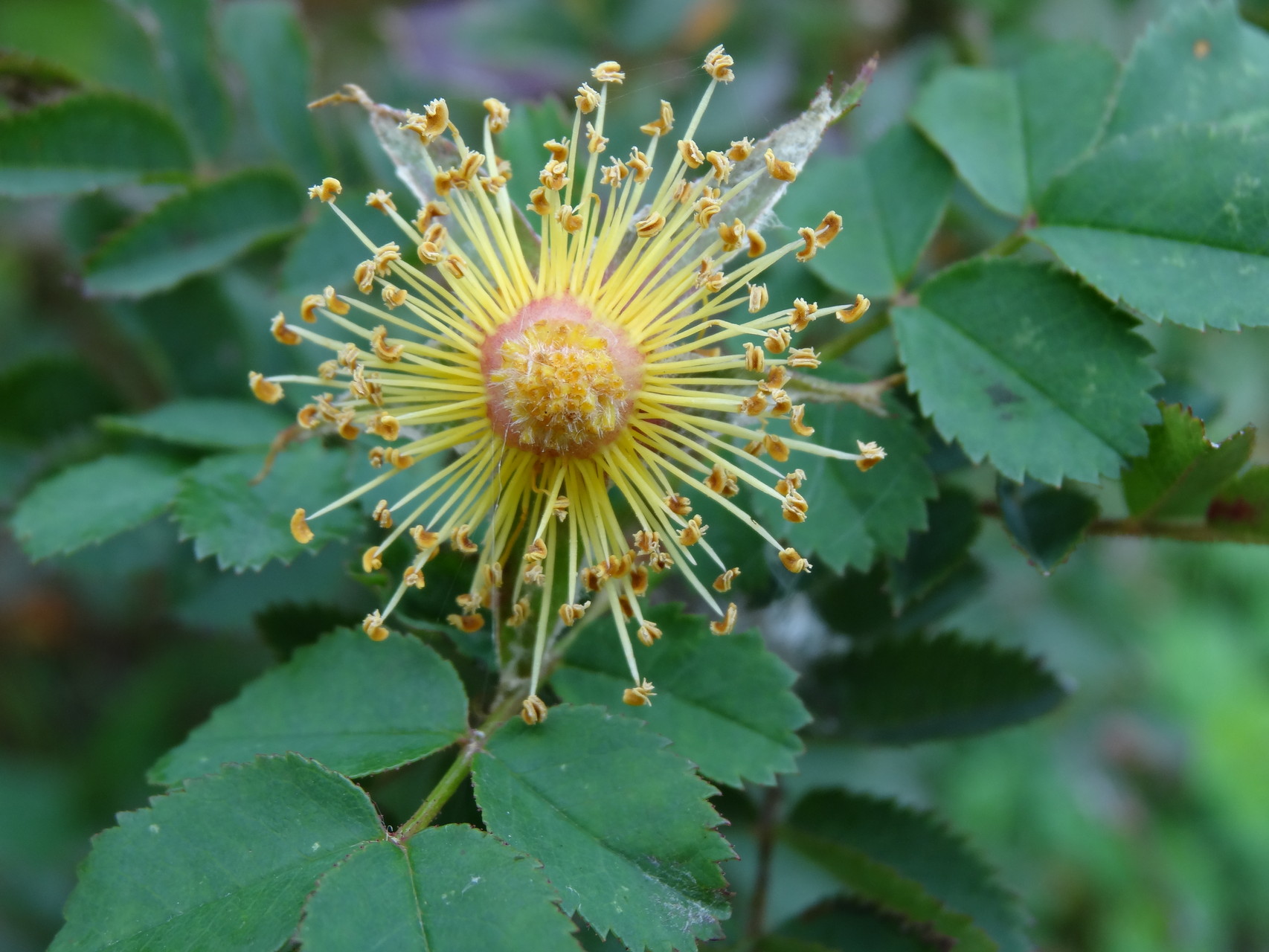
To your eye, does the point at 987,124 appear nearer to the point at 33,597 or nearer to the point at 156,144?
the point at 156,144

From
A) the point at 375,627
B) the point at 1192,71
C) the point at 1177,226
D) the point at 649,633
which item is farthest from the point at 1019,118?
the point at 375,627

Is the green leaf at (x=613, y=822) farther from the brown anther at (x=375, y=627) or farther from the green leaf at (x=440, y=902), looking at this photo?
the brown anther at (x=375, y=627)

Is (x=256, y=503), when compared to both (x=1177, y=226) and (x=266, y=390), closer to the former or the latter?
(x=266, y=390)

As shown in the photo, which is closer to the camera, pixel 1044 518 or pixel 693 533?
pixel 693 533

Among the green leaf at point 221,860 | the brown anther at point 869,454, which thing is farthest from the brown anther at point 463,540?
the brown anther at point 869,454

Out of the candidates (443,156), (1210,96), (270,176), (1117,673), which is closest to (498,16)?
(270,176)

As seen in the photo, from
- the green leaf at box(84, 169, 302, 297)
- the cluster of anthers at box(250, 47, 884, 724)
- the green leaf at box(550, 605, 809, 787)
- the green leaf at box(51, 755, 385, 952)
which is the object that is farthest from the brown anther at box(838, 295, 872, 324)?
the green leaf at box(84, 169, 302, 297)

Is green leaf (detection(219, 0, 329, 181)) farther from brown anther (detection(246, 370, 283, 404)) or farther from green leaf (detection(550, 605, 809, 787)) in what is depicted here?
green leaf (detection(550, 605, 809, 787))
